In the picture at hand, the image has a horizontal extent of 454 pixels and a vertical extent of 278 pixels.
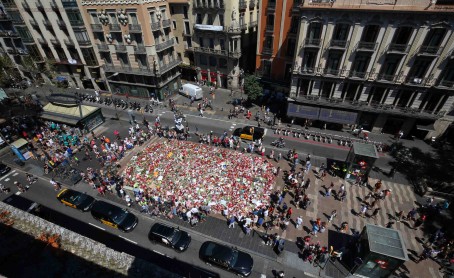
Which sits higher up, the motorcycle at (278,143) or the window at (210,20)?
the window at (210,20)

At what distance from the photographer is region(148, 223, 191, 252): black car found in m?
22.7

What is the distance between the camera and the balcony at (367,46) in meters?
31.3

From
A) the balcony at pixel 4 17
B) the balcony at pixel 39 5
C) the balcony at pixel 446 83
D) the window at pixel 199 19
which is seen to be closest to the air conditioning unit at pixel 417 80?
the balcony at pixel 446 83

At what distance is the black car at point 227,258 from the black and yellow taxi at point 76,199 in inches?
599

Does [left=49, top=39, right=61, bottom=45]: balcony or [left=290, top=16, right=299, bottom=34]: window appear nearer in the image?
[left=290, top=16, right=299, bottom=34]: window

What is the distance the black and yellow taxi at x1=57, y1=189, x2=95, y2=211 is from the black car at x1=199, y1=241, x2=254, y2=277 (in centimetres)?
1520

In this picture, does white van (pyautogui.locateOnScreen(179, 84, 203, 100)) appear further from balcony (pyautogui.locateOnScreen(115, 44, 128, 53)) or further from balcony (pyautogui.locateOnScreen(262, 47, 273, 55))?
balcony (pyautogui.locateOnScreen(262, 47, 273, 55))

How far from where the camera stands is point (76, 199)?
27.2m

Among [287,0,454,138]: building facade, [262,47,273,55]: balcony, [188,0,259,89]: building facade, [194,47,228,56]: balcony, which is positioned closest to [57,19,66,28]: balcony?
[188,0,259,89]: building facade

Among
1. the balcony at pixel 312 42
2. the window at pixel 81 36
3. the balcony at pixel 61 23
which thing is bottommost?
the window at pixel 81 36

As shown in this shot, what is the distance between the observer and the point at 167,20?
1890 inches

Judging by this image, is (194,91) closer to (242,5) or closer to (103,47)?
(242,5)

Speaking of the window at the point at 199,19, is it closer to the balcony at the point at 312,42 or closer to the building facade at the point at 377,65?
the building facade at the point at 377,65

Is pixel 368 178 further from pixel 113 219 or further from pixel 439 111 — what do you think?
pixel 113 219
